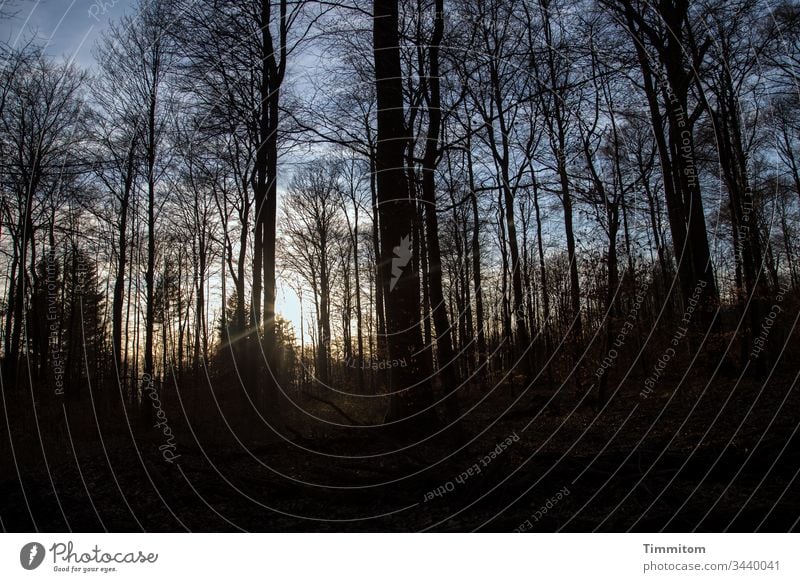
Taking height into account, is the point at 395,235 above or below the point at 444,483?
above

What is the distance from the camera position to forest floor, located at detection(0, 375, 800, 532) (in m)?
5.62

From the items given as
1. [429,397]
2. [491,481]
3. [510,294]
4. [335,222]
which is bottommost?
[491,481]

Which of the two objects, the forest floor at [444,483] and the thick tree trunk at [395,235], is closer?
the forest floor at [444,483]

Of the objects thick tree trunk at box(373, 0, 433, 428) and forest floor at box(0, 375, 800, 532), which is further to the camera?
thick tree trunk at box(373, 0, 433, 428)

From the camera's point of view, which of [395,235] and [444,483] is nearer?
[444,483]

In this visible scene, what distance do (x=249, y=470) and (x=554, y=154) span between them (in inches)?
440

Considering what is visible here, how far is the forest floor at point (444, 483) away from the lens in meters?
5.62

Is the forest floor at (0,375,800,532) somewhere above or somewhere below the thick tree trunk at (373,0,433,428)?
below

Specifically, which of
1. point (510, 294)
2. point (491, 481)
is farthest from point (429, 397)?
point (510, 294)

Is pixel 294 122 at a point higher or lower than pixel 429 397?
higher

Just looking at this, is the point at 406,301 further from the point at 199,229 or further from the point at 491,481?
the point at 199,229

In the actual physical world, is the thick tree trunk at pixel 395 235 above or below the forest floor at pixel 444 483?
above

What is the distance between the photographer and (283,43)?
14766 millimetres

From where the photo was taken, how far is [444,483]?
690 centimetres
